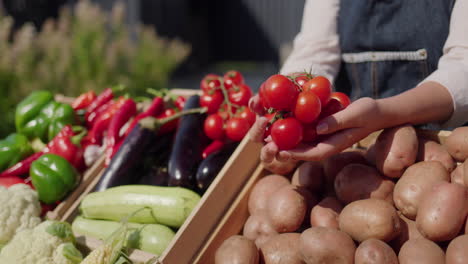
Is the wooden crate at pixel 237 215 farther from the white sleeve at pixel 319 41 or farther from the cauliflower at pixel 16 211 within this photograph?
the cauliflower at pixel 16 211

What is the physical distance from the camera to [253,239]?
5.78 ft

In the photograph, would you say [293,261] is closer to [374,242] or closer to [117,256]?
[374,242]

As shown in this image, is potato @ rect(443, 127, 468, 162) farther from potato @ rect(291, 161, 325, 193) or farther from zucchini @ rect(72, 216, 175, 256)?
zucchini @ rect(72, 216, 175, 256)

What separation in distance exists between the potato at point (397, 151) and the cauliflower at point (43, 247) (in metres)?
1.28

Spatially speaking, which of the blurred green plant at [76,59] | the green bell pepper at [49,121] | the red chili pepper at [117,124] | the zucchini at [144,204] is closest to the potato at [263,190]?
the zucchini at [144,204]

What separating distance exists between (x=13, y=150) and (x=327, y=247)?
2.11 m

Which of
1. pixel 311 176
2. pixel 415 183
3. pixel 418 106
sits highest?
pixel 418 106

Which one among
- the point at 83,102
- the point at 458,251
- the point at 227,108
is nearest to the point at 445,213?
the point at 458,251

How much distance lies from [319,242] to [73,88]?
4.69m

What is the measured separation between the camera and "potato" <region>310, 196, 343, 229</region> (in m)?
1.60

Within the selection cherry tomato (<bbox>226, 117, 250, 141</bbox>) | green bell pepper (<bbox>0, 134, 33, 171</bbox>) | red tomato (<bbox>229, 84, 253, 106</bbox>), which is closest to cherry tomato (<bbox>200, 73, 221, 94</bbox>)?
red tomato (<bbox>229, 84, 253, 106</bbox>)

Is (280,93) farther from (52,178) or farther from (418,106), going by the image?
(52,178)

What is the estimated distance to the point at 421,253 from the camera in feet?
4.42

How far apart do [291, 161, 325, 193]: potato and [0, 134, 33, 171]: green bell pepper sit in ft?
5.92
